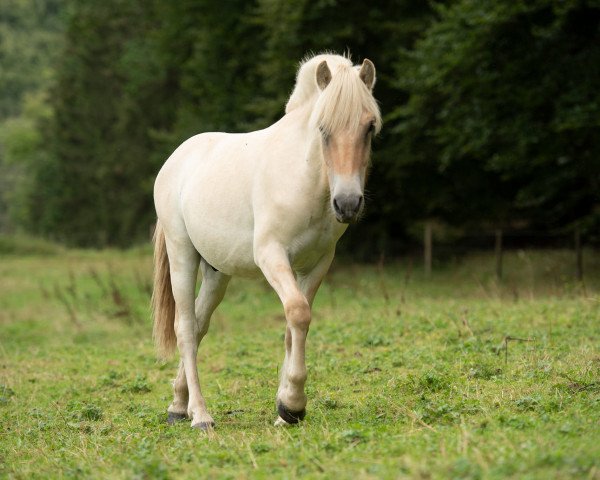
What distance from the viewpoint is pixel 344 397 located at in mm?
7020

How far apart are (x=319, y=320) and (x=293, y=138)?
22.2 ft

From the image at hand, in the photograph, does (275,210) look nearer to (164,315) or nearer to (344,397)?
(344,397)

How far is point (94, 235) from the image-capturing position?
46469 millimetres

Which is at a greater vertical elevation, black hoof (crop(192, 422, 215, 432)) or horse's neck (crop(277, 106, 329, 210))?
horse's neck (crop(277, 106, 329, 210))

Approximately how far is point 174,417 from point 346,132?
9.55 feet

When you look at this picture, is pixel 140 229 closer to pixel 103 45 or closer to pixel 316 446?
pixel 103 45

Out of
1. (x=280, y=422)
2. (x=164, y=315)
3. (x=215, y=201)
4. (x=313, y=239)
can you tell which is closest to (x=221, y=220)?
(x=215, y=201)

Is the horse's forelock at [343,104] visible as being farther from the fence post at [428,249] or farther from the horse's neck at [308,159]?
the fence post at [428,249]

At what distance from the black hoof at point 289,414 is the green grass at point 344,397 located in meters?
0.08

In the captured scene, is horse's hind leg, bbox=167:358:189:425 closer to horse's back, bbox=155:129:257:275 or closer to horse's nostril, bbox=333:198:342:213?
horse's back, bbox=155:129:257:275

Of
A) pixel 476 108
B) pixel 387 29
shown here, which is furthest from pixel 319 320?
pixel 387 29

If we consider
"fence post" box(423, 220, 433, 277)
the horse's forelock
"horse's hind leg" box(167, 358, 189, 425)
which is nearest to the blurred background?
"fence post" box(423, 220, 433, 277)

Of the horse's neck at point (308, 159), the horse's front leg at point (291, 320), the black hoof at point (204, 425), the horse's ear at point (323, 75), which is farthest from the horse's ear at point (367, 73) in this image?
the black hoof at point (204, 425)

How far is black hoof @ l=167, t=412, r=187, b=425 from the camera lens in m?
6.80
